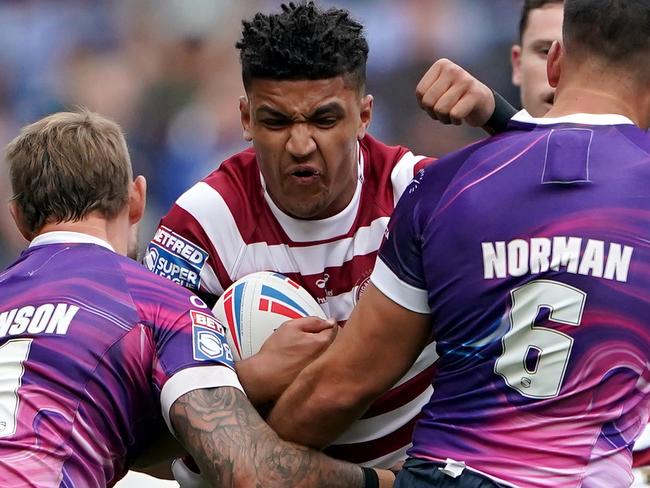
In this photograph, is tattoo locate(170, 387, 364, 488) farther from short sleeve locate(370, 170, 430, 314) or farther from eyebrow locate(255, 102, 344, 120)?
eyebrow locate(255, 102, 344, 120)

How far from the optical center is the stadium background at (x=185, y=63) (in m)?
8.65

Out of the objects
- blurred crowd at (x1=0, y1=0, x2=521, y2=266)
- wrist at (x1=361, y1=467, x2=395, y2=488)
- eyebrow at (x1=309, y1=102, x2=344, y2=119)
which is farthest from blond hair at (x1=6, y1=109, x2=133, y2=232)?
blurred crowd at (x1=0, y1=0, x2=521, y2=266)

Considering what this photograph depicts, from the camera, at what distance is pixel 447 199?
3.22 metres

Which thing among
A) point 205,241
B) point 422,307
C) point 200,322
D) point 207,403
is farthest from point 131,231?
point 422,307

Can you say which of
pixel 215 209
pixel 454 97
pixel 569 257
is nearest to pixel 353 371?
pixel 569 257

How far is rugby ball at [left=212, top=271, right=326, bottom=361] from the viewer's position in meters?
3.96

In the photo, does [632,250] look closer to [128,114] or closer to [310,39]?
[310,39]

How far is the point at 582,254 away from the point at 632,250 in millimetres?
131

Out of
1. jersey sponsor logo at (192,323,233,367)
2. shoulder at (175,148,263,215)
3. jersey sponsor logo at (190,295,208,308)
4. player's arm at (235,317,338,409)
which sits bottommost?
player's arm at (235,317,338,409)

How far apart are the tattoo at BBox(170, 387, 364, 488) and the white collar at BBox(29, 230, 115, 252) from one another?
650mm

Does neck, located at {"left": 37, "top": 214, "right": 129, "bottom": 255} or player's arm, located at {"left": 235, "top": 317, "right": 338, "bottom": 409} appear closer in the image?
player's arm, located at {"left": 235, "top": 317, "right": 338, "bottom": 409}

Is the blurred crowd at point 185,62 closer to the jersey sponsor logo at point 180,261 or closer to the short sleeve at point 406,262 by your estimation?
the jersey sponsor logo at point 180,261

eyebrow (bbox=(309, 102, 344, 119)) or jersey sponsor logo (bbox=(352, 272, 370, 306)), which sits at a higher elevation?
eyebrow (bbox=(309, 102, 344, 119))

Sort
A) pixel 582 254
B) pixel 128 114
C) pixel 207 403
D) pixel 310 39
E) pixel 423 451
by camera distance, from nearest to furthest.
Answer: pixel 582 254
pixel 423 451
pixel 207 403
pixel 310 39
pixel 128 114
